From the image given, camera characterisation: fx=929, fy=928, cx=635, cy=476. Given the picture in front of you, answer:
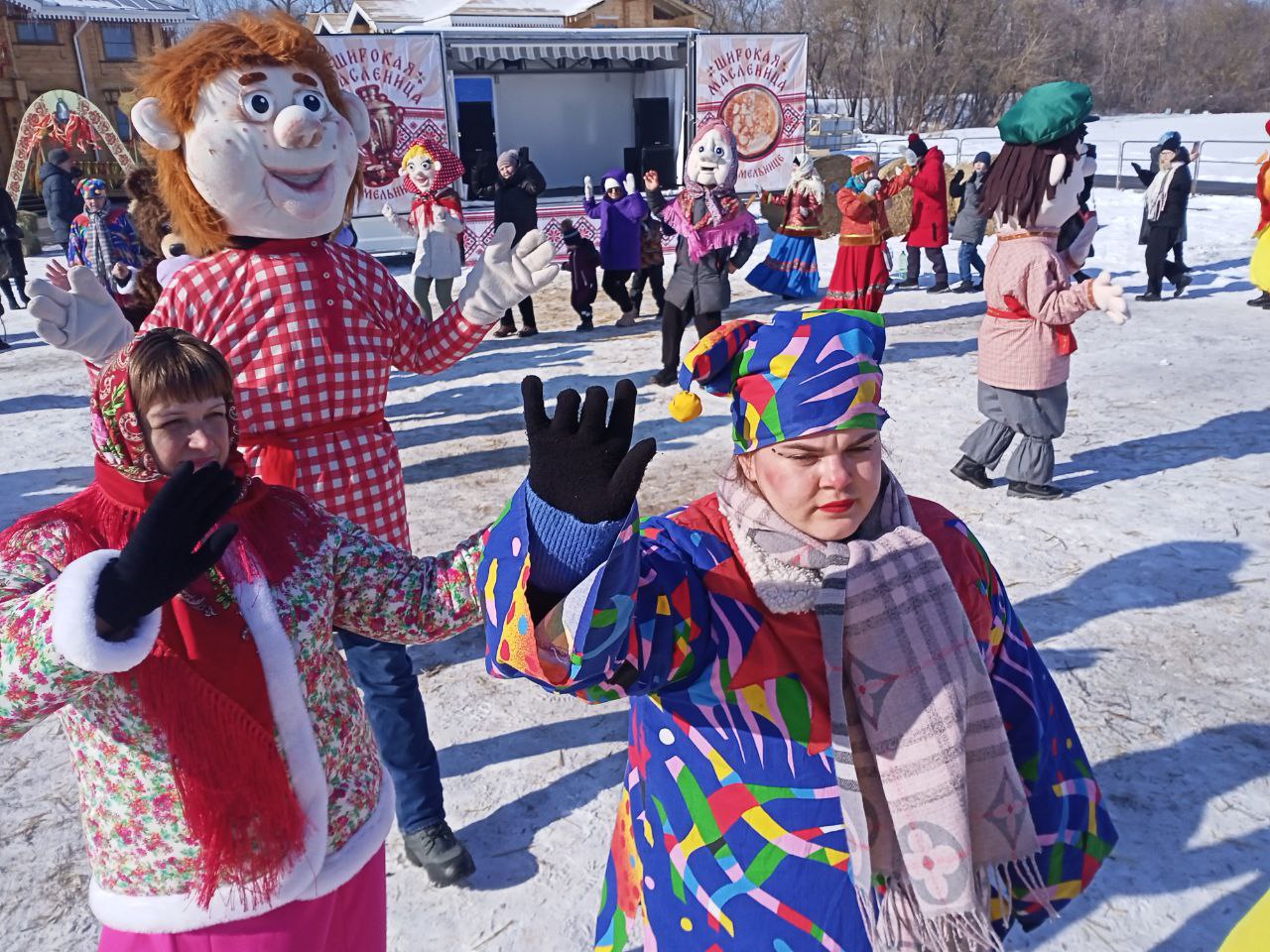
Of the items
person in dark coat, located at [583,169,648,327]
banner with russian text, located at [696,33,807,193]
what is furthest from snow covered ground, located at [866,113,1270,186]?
person in dark coat, located at [583,169,648,327]

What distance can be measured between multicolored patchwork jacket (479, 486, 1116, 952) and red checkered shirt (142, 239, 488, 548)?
3.41 feet

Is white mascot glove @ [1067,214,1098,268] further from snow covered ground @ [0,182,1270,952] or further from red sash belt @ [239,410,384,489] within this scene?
red sash belt @ [239,410,384,489]

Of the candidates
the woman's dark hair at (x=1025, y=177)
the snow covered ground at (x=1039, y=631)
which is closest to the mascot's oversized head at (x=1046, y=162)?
the woman's dark hair at (x=1025, y=177)

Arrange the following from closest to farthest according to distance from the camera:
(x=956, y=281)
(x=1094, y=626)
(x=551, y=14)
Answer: (x=1094, y=626)
(x=956, y=281)
(x=551, y=14)

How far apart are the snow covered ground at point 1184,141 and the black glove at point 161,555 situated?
18.4 m

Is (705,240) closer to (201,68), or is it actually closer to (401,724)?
(201,68)

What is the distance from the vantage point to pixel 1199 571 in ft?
13.2

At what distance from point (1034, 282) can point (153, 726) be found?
4.18m

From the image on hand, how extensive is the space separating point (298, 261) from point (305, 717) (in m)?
1.31

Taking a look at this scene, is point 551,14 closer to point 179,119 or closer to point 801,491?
point 179,119

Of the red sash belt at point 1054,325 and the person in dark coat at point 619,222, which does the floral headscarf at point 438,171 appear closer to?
the person in dark coat at point 619,222

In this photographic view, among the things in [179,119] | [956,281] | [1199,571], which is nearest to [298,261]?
[179,119]

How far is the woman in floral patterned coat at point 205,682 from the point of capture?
128cm

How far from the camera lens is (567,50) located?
15.2 meters
